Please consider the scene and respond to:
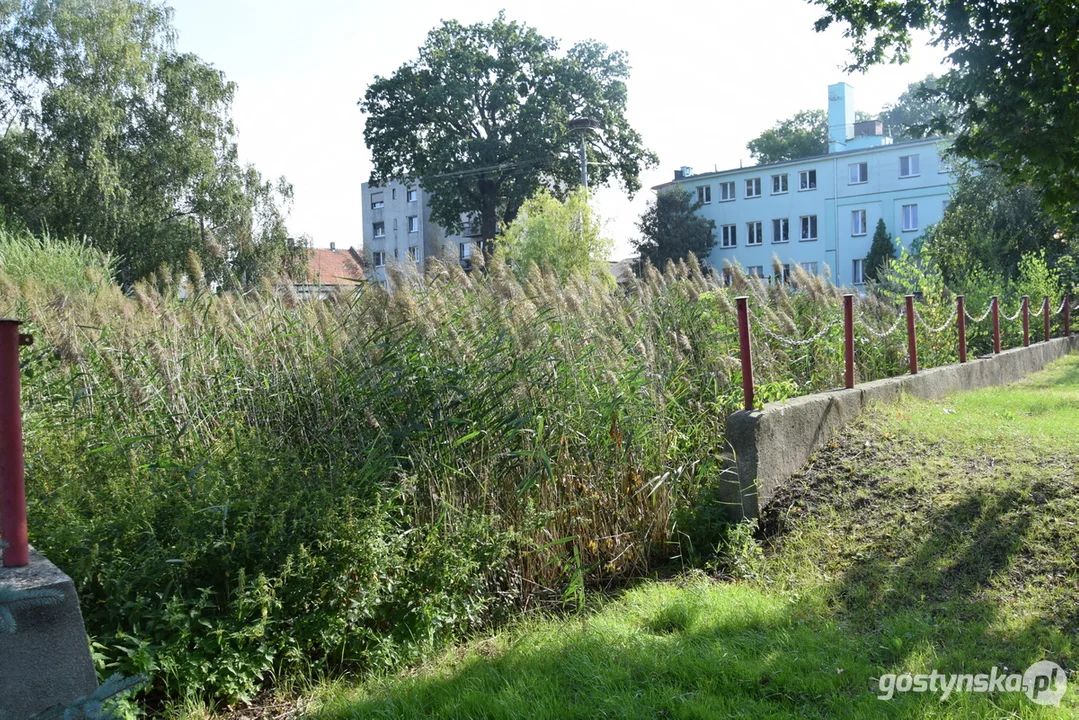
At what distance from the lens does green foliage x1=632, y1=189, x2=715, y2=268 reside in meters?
50.7

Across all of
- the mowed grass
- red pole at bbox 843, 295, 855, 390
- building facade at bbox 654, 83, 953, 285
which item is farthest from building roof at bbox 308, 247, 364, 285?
building facade at bbox 654, 83, 953, 285

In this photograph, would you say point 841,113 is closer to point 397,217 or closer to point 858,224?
point 858,224

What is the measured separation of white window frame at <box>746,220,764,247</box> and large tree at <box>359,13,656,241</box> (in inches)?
469

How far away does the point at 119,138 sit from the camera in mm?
31797

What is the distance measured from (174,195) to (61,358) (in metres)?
31.1

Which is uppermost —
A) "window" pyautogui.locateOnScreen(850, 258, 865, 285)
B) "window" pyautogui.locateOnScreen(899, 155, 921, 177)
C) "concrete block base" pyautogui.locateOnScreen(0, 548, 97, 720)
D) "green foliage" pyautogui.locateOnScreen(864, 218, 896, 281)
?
"window" pyautogui.locateOnScreen(899, 155, 921, 177)

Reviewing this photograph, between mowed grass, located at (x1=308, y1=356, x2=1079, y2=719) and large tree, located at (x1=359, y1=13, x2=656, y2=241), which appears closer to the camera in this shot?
mowed grass, located at (x1=308, y1=356, x2=1079, y2=719)

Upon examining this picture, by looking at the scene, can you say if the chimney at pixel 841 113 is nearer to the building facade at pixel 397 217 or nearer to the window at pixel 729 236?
the window at pixel 729 236

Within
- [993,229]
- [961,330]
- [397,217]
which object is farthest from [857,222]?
[961,330]

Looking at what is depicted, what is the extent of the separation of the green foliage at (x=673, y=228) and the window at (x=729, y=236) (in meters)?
2.16

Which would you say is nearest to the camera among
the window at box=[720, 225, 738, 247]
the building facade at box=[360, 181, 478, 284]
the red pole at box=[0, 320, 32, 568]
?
the red pole at box=[0, 320, 32, 568]

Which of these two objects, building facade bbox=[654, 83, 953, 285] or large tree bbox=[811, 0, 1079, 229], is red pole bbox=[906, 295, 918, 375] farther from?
building facade bbox=[654, 83, 953, 285]

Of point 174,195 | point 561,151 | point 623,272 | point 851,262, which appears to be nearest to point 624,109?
point 561,151

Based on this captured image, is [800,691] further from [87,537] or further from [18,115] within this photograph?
[18,115]
